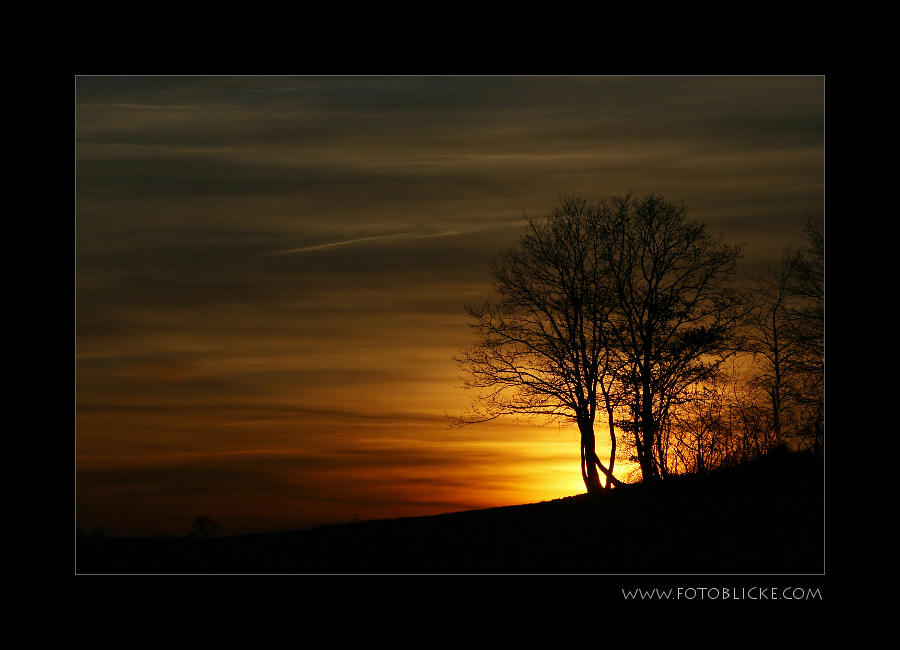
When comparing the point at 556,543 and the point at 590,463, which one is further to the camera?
the point at 590,463

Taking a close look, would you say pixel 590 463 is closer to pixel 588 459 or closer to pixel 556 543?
pixel 588 459

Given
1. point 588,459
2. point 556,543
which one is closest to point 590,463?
point 588,459

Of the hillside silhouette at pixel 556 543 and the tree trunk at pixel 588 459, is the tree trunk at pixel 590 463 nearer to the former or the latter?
the tree trunk at pixel 588 459

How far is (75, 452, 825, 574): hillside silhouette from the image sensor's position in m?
14.8

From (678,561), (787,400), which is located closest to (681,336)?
(787,400)

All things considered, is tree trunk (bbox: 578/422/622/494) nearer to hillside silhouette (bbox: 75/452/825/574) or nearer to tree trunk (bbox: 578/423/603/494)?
tree trunk (bbox: 578/423/603/494)

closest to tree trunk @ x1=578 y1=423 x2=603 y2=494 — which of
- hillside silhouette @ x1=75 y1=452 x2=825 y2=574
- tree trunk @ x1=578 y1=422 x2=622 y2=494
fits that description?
tree trunk @ x1=578 y1=422 x2=622 y2=494

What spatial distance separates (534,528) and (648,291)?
463 inches

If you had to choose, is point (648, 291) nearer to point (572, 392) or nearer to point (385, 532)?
point (572, 392)

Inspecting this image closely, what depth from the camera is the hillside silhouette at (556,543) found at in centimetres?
1476

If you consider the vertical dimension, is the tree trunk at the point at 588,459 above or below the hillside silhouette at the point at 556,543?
above

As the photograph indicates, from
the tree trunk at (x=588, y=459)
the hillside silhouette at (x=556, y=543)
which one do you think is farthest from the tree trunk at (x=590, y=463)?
the hillside silhouette at (x=556, y=543)

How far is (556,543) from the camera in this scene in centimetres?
1580
